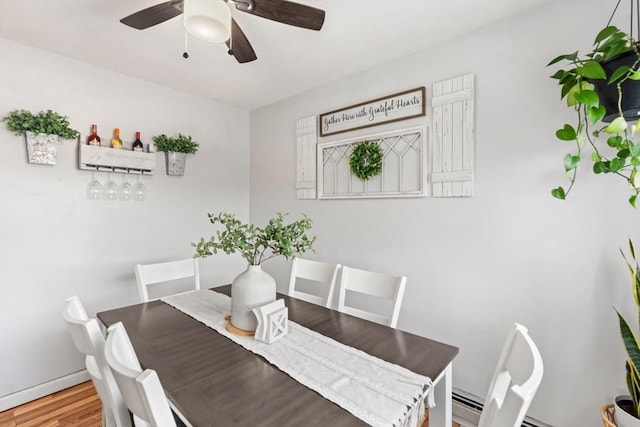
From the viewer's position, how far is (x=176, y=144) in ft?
8.70

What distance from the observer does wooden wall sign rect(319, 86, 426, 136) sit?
204cm

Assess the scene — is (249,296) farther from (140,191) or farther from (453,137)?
(140,191)

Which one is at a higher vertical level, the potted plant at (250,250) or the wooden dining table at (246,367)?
the potted plant at (250,250)

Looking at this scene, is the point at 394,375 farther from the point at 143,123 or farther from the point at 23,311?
the point at 143,123

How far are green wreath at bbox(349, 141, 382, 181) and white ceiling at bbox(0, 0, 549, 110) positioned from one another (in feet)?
2.09

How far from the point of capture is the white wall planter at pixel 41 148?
6.41 ft

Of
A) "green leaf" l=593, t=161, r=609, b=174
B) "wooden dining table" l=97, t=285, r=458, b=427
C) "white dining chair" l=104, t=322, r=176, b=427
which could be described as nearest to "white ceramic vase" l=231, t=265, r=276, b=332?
"wooden dining table" l=97, t=285, r=458, b=427

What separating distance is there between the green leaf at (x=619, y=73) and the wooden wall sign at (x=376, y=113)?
3.29 ft

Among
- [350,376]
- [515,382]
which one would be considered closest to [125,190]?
[350,376]

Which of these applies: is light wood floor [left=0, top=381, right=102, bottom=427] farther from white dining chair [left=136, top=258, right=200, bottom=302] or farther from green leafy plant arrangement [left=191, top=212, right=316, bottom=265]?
green leafy plant arrangement [left=191, top=212, right=316, bottom=265]

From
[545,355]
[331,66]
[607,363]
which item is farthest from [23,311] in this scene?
[607,363]

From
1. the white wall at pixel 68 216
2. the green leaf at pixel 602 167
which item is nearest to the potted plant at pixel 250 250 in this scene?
the green leaf at pixel 602 167

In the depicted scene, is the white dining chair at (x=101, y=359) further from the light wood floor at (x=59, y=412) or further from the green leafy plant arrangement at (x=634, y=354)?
the green leafy plant arrangement at (x=634, y=354)

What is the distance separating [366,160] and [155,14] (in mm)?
1532
